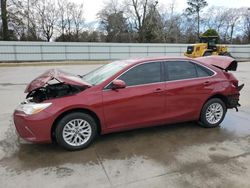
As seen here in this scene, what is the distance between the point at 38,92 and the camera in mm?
4434

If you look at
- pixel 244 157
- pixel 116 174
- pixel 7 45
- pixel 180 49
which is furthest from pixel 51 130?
pixel 180 49

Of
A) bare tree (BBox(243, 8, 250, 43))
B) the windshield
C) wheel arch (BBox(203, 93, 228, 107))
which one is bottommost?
wheel arch (BBox(203, 93, 228, 107))

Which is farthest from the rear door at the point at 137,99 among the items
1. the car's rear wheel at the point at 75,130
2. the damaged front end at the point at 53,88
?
the damaged front end at the point at 53,88

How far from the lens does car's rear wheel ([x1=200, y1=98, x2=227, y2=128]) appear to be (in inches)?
197

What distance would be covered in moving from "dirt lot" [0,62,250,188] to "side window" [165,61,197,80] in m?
1.08

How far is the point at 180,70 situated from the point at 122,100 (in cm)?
138

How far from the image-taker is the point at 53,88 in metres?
4.47

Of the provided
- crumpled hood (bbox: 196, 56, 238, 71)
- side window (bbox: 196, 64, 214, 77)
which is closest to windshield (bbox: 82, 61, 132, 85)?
side window (bbox: 196, 64, 214, 77)

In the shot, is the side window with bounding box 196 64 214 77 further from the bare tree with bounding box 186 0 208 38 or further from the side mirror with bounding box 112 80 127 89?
the bare tree with bounding box 186 0 208 38

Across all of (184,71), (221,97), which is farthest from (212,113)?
(184,71)

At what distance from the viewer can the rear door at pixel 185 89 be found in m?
4.59

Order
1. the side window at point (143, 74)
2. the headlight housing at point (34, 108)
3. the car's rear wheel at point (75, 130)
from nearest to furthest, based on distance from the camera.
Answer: the headlight housing at point (34, 108) → the car's rear wheel at point (75, 130) → the side window at point (143, 74)

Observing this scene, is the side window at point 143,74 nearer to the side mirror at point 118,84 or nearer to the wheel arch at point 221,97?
the side mirror at point 118,84

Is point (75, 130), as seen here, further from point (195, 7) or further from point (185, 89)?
point (195, 7)
